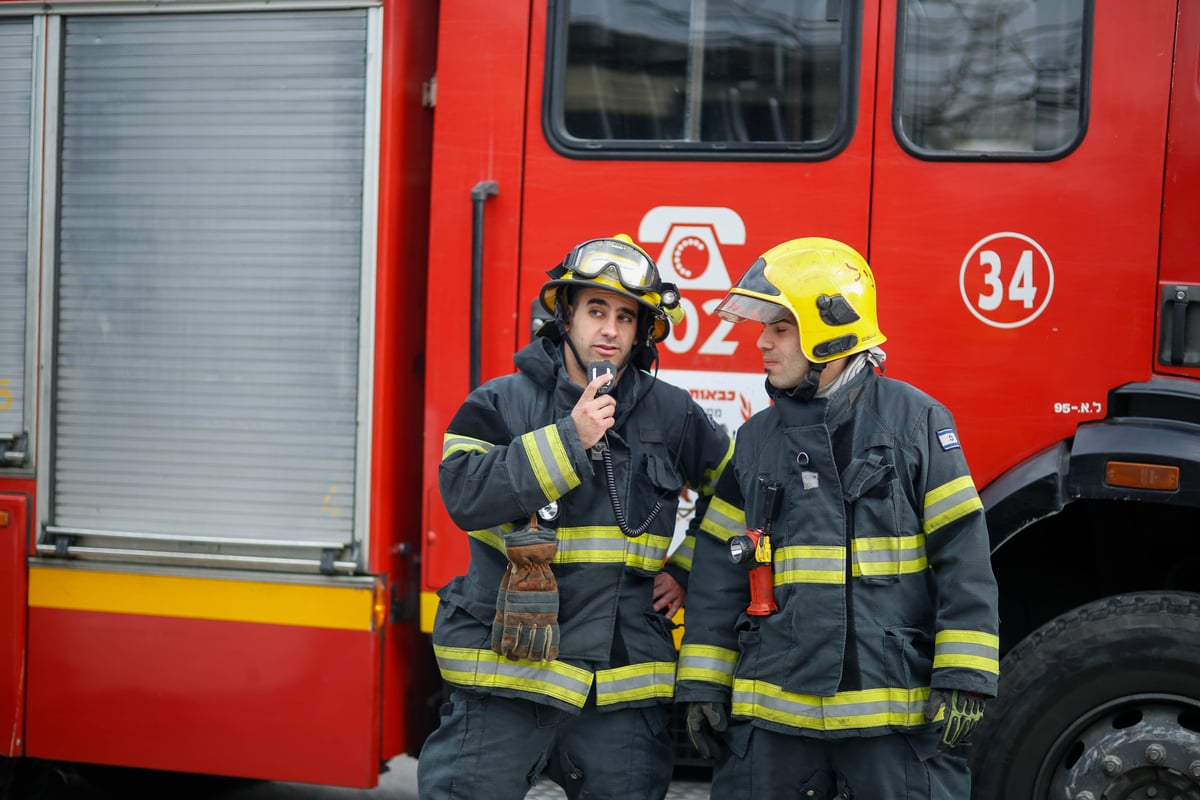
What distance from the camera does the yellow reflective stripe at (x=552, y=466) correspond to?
2.50 metres

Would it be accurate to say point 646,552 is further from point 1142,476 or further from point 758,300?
point 1142,476

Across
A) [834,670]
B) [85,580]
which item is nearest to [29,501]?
[85,580]

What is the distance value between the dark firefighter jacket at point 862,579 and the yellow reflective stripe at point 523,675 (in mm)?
234

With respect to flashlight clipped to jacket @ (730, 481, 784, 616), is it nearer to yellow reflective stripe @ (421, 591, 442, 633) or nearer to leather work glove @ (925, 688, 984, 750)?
leather work glove @ (925, 688, 984, 750)

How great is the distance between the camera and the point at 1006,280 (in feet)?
10.3

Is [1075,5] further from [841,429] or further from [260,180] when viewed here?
[260,180]

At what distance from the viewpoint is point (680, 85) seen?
333 cm

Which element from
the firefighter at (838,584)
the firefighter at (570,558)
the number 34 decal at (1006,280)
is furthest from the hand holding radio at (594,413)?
the number 34 decal at (1006,280)

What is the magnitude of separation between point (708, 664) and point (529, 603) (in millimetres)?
421

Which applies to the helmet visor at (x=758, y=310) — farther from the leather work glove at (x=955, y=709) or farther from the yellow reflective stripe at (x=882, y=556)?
the leather work glove at (x=955, y=709)

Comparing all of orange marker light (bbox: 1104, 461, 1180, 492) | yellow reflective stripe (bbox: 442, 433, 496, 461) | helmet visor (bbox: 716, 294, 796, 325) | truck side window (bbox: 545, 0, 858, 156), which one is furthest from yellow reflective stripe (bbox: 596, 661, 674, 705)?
truck side window (bbox: 545, 0, 858, 156)

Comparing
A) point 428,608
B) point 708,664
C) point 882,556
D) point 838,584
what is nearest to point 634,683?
point 708,664

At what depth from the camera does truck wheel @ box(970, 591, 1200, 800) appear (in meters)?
2.96

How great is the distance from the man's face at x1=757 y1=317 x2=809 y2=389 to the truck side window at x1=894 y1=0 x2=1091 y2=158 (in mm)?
915
